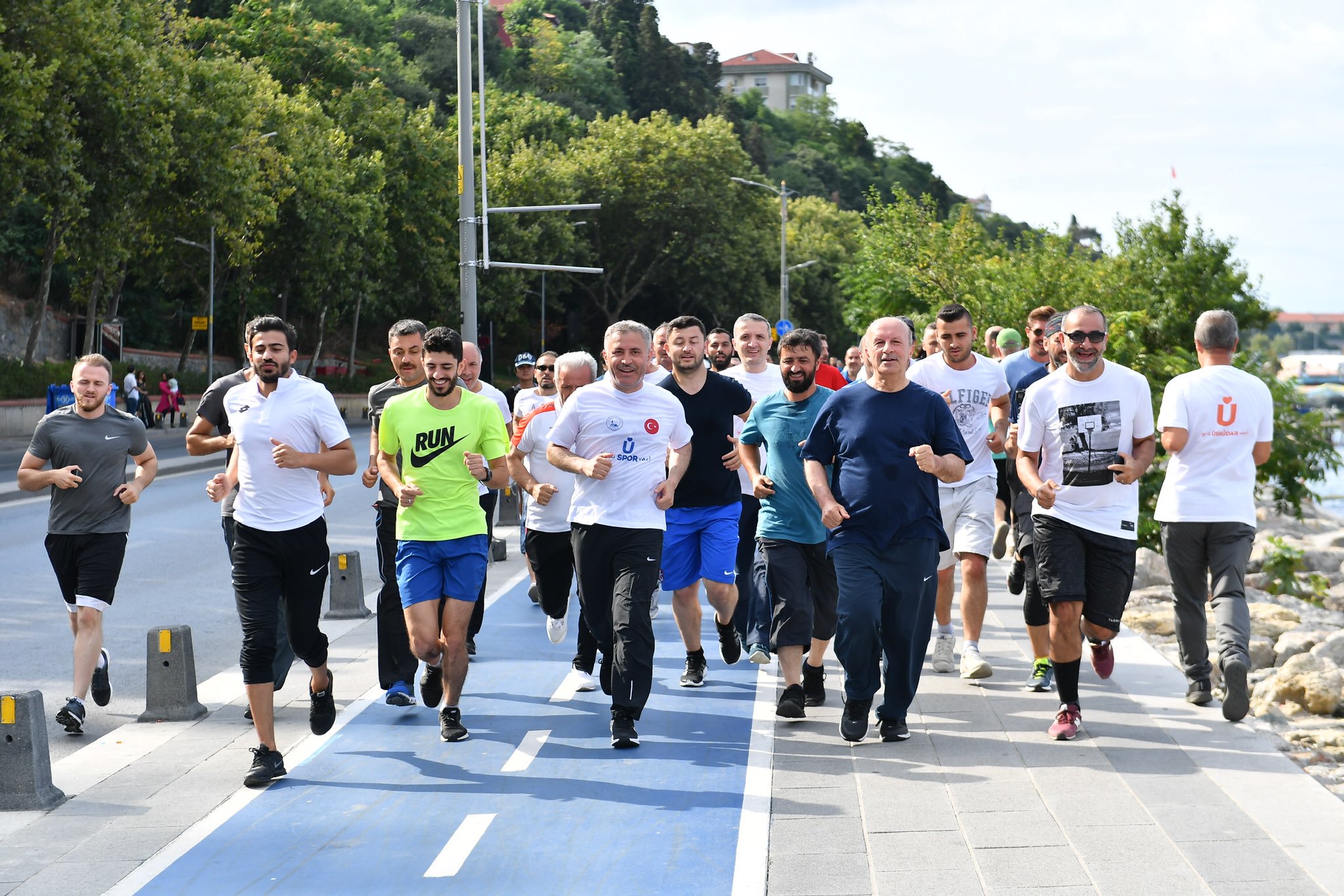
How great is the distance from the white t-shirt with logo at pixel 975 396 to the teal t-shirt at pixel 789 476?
1094 mm

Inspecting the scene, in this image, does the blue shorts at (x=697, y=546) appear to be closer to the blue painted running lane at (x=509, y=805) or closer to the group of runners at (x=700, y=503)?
the group of runners at (x=700, y=503)

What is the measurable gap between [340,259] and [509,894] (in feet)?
147

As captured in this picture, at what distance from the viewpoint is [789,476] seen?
7.59 meters

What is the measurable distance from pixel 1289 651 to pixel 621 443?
312 inches

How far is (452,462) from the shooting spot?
275 inches

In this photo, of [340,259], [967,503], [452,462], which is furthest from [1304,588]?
[340,259]

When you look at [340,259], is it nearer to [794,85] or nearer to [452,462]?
[452,462]

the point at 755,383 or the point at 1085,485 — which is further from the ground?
the point at 755,383

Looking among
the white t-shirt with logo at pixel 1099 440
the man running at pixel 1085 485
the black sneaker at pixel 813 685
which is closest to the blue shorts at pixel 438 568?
the black sneaker at pixel 813 685

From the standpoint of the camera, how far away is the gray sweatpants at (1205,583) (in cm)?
740

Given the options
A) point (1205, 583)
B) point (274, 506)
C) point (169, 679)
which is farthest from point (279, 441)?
point (1205, 583)

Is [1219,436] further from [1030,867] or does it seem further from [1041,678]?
[1030,867]

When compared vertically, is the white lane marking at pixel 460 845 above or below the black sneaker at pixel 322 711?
below

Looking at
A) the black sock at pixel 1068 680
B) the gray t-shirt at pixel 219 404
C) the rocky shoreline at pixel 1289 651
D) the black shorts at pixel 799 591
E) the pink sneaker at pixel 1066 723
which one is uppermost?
the gray t-shirt at pixel 219 404
